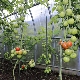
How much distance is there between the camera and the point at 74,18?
1.63 m

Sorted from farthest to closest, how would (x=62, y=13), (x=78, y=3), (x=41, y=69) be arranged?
(x=41, y=69) → (x=78, y=3) → (x=62, y=13)

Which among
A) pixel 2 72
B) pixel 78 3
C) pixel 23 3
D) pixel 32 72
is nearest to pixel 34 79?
pixel 32 72

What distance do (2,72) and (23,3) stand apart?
2.59m

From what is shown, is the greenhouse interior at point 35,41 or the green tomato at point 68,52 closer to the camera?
the green tomato at point 68,52

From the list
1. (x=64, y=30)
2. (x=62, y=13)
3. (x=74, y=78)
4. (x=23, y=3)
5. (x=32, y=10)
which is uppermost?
(x=32, y=10)

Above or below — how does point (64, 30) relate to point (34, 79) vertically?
above

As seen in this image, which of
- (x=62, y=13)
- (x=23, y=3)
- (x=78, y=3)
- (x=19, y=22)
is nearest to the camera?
(x=62, y=13)

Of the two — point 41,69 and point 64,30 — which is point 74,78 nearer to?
point 41,69

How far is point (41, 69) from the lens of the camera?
544cm

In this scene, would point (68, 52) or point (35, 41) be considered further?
point (35, 41)

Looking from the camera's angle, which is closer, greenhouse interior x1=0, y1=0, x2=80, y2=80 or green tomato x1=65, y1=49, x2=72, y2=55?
green tomato x1=65, y1=49, x2=72, y2=55

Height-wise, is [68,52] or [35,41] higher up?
[35,41]

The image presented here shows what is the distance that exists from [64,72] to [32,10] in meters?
2.00

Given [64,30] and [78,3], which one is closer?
[64,30]
